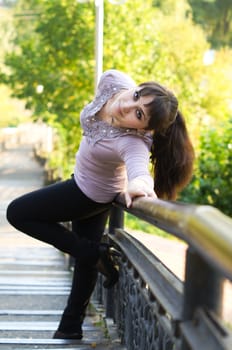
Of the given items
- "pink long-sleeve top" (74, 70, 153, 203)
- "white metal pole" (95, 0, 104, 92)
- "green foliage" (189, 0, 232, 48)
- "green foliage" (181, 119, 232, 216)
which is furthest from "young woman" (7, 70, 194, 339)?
"green foliage" (189, 0, 232, 48)

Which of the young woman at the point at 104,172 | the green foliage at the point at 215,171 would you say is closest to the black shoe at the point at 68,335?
the young woman at the point at 104,172

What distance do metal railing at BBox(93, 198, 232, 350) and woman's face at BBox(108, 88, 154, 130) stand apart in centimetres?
53

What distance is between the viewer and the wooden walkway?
4.21 meters

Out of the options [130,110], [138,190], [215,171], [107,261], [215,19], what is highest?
[215,19]

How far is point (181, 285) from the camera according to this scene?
2.42 m

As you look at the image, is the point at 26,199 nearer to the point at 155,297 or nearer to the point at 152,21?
the point at 155,297

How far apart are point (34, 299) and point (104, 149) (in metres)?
2.70

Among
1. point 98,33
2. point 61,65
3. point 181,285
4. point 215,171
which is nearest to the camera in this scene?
point 181,285

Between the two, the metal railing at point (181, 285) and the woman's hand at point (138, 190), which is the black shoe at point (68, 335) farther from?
the woman's hand at point (138, 190)

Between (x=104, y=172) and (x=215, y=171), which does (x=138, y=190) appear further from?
(x=215, y=171)

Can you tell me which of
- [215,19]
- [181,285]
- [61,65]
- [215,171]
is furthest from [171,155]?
[215,19]

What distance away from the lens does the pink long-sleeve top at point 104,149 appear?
140 inches

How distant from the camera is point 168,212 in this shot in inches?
88.6

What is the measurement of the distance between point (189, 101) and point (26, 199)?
62.7ft
